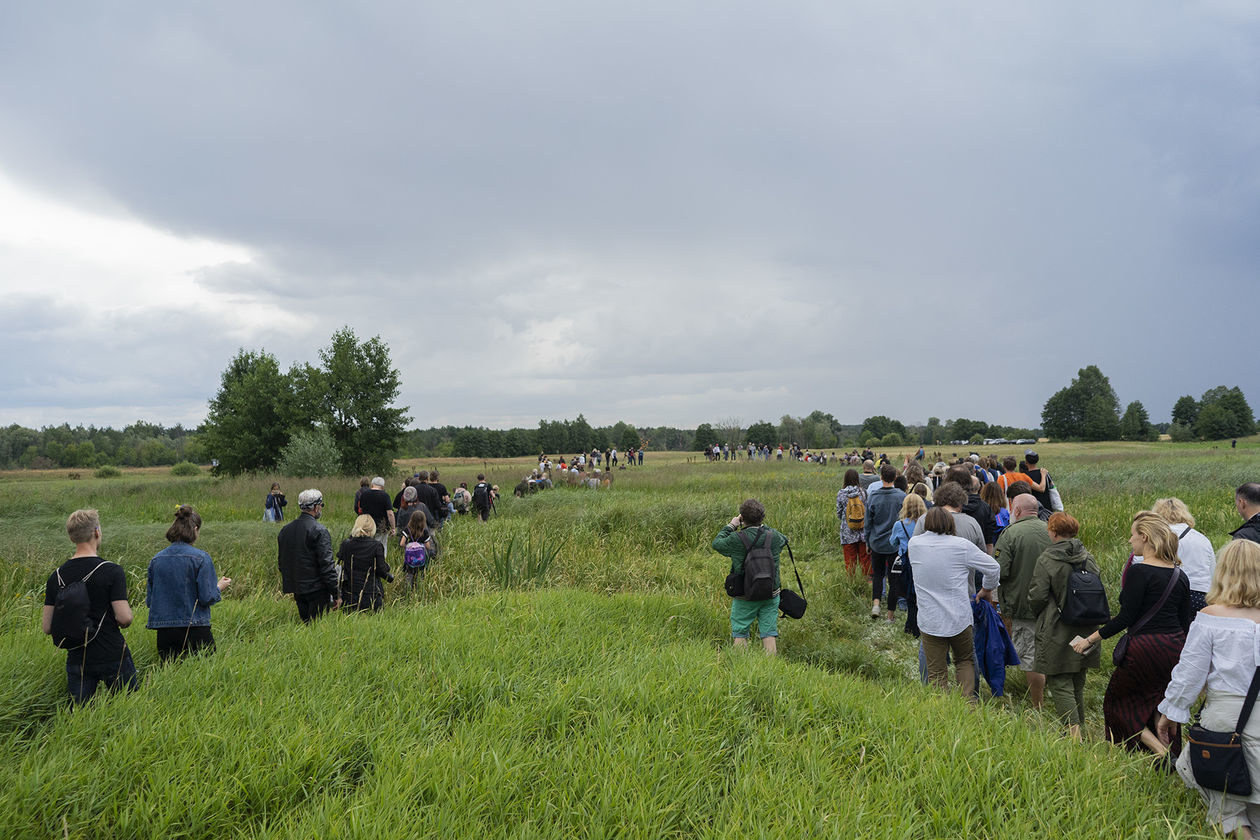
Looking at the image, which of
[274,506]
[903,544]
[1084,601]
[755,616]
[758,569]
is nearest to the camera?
[1084,601]

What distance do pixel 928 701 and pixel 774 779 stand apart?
178cm

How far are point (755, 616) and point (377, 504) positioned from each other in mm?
6923

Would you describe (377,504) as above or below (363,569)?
above

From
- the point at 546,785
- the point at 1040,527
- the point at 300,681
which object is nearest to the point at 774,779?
the point at 546,785

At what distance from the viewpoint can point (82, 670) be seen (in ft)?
13.2

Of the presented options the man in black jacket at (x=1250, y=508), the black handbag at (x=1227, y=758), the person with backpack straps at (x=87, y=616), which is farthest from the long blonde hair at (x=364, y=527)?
the man in black jacket at (x=1250, y=508)

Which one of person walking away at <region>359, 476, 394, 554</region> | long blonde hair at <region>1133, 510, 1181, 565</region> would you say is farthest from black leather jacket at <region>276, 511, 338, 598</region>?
long blonde hair at <region>1133, 510, 1181, 565</region>

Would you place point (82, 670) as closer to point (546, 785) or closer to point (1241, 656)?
point (546, 785)

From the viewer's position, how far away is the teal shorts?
5.94 m

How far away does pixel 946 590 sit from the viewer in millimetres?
5059

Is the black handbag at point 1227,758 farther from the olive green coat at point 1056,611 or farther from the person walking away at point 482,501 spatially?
the person walking away at point 482,501

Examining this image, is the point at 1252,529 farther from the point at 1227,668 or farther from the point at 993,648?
the point at 1227,668

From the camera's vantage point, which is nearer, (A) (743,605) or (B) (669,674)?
(B) (669,674)

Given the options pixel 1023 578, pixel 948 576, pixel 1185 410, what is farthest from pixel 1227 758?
pixel 1185 410
